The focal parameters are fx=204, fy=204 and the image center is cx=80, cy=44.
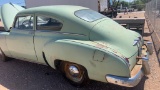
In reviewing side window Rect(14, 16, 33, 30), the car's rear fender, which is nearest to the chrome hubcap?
the car's rear fender

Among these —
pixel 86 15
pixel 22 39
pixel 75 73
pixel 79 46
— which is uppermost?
pixel 86 15

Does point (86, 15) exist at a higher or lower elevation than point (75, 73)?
higher

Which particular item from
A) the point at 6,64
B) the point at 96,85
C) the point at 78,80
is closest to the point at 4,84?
the point at 6,64

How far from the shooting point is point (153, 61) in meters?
5.44

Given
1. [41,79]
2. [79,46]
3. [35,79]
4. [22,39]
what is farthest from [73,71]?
[22,39]

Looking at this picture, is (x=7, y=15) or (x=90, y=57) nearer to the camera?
(x=90, y=57)

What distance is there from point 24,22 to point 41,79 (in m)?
1.46

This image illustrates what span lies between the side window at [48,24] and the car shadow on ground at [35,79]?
116 centimetres

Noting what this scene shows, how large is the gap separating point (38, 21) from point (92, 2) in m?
13.6

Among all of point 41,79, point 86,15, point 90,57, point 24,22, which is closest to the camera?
point 90,57

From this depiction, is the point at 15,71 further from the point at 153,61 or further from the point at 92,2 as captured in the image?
the point at 92,2

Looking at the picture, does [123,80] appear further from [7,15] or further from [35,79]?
[7,15]

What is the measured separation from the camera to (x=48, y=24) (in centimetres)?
441

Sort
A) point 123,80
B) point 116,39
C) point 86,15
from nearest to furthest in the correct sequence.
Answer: point 123,80
point 116,39
point 86,15
